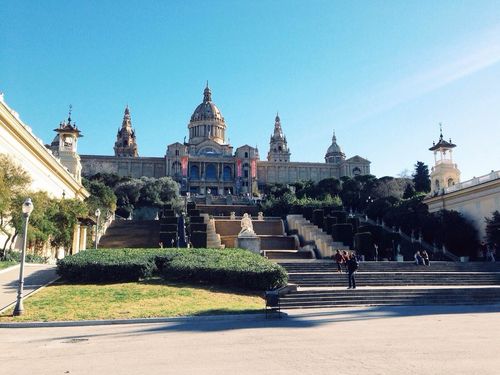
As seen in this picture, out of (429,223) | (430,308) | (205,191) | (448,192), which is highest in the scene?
(205,191)

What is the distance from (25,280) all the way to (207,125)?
417 ft

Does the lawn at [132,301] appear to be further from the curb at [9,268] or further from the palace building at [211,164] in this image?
the palace building at [211,164]

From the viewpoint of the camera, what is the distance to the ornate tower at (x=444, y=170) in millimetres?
47469

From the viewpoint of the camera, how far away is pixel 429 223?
4062cm

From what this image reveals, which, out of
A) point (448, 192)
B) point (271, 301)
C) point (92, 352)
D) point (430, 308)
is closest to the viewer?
point (92, 352)

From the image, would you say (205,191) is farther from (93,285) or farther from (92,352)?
(92,352)

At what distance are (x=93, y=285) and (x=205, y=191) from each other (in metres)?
107

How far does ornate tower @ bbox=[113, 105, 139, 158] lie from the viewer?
14050 cm

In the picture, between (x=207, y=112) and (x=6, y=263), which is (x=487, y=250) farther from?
(x=207, y=112)

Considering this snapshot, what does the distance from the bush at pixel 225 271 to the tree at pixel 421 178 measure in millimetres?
71326

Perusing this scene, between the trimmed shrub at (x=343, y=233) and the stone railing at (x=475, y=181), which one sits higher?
the stone railing at (x=475, y=181)

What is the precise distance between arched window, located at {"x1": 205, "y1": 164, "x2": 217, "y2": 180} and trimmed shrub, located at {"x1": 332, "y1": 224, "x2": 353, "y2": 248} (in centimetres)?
9523

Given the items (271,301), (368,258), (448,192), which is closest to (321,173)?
(448,192)

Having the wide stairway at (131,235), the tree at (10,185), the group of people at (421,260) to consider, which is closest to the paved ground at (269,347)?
the group of people at (421,260)
